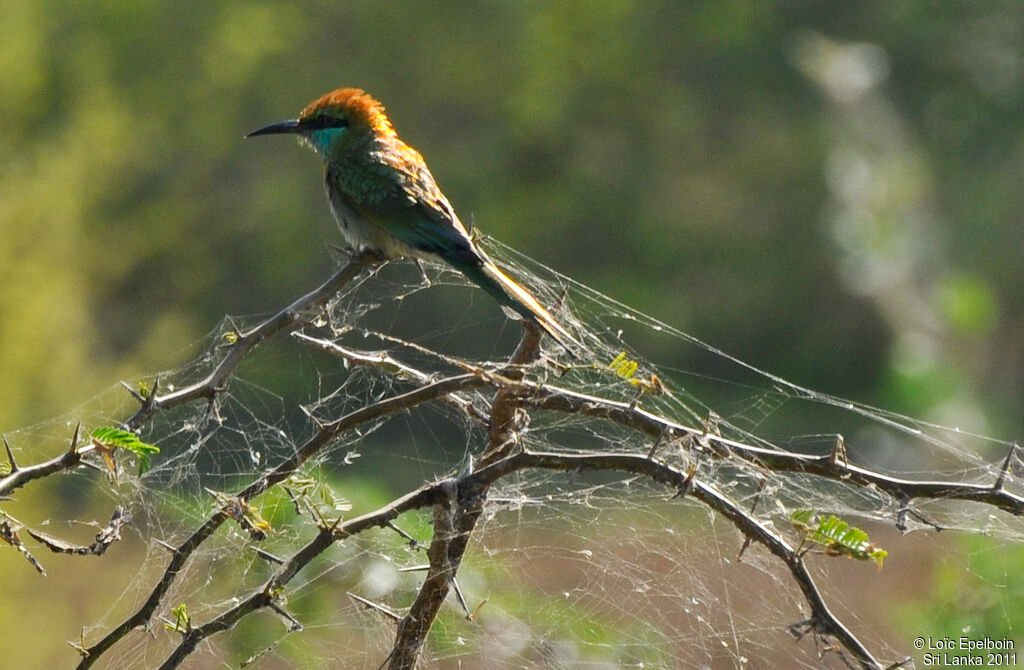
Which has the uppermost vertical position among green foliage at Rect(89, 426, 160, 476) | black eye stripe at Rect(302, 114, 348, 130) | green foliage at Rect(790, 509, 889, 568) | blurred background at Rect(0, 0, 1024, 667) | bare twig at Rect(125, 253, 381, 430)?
blurred background at Rect(0, 0, 1024, 667)

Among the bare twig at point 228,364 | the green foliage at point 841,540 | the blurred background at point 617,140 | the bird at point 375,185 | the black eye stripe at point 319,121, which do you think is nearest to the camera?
the green foliage at point 841,540

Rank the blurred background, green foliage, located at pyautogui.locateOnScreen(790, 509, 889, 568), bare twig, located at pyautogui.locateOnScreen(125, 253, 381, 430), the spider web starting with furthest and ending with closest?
the blurred background
the spider web
bare twig, located at pyautogui.locateOnScreen(125, 253, 381, 430)
green foliage, located at pyautogui.locateOnScreen(790, 509, 889, 568)

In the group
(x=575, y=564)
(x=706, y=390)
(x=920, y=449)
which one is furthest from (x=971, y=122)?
(x=575, y=564)

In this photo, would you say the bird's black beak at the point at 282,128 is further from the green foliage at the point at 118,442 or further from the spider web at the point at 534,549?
Result: the green foliage at the point at 118,442

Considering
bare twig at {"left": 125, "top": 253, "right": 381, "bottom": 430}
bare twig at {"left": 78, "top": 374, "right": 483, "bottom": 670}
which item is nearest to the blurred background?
bare twig at {"left": 125, "top": 253, "right": 381, "bottom": 430}

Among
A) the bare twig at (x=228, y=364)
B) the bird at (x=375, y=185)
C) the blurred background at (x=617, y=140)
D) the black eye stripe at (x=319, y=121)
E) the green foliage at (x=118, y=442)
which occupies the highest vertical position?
the blurred background at (x=617, y=140)

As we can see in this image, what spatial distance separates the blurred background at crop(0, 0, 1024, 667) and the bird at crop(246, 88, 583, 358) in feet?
29.7

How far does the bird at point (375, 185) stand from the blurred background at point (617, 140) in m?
9.07

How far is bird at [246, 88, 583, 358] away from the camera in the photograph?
123 inches

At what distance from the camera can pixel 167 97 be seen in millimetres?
15188

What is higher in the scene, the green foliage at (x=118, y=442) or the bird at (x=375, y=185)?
the bird at (x=375, y=185)

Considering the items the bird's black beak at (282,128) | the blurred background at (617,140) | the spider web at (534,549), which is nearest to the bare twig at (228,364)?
the spider web at (534,549)

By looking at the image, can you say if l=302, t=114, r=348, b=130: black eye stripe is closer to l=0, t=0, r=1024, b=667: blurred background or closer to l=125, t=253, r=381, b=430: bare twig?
l=125, t=253, r=381, b=430: bare twig

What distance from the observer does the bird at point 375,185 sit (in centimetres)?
311
